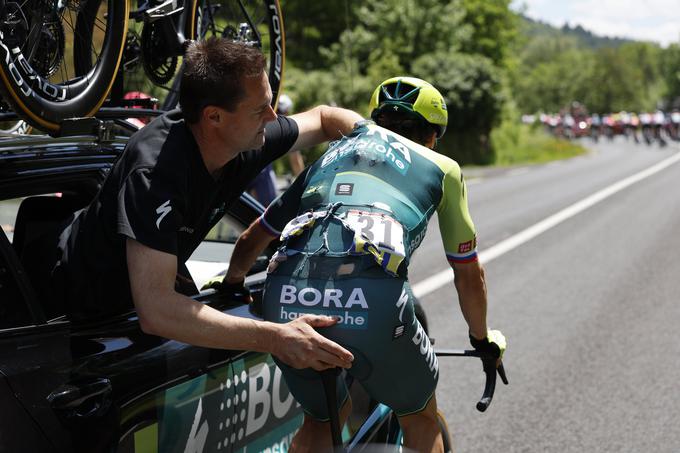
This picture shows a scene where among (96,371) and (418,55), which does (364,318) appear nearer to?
(96,371)

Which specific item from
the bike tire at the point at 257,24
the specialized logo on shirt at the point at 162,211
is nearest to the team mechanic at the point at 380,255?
the specialized logo on shirt at the point at 162,211

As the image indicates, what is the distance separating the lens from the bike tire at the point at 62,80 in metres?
2.69

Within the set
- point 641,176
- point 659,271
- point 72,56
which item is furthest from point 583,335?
point 641,176

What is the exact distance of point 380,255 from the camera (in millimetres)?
2566

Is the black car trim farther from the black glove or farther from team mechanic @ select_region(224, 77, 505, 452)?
the black glove

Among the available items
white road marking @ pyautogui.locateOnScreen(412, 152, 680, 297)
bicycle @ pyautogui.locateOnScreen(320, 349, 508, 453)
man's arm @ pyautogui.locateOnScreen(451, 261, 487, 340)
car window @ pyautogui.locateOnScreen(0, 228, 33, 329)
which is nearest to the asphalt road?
white road marking @ pyautogui.locateOnScreen(412, 152, 680, 297)

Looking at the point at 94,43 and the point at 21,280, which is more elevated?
the point at 94,43

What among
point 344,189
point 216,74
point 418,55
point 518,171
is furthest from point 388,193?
point 418,55

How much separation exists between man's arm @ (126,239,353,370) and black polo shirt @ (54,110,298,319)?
0.06m

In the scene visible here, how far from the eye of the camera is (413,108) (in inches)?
117

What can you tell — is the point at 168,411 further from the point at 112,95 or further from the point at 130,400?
the point at 112,95

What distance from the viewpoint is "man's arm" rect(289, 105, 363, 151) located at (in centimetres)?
327

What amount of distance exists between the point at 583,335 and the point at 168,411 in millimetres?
4987

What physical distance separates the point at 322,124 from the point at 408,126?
479mm
